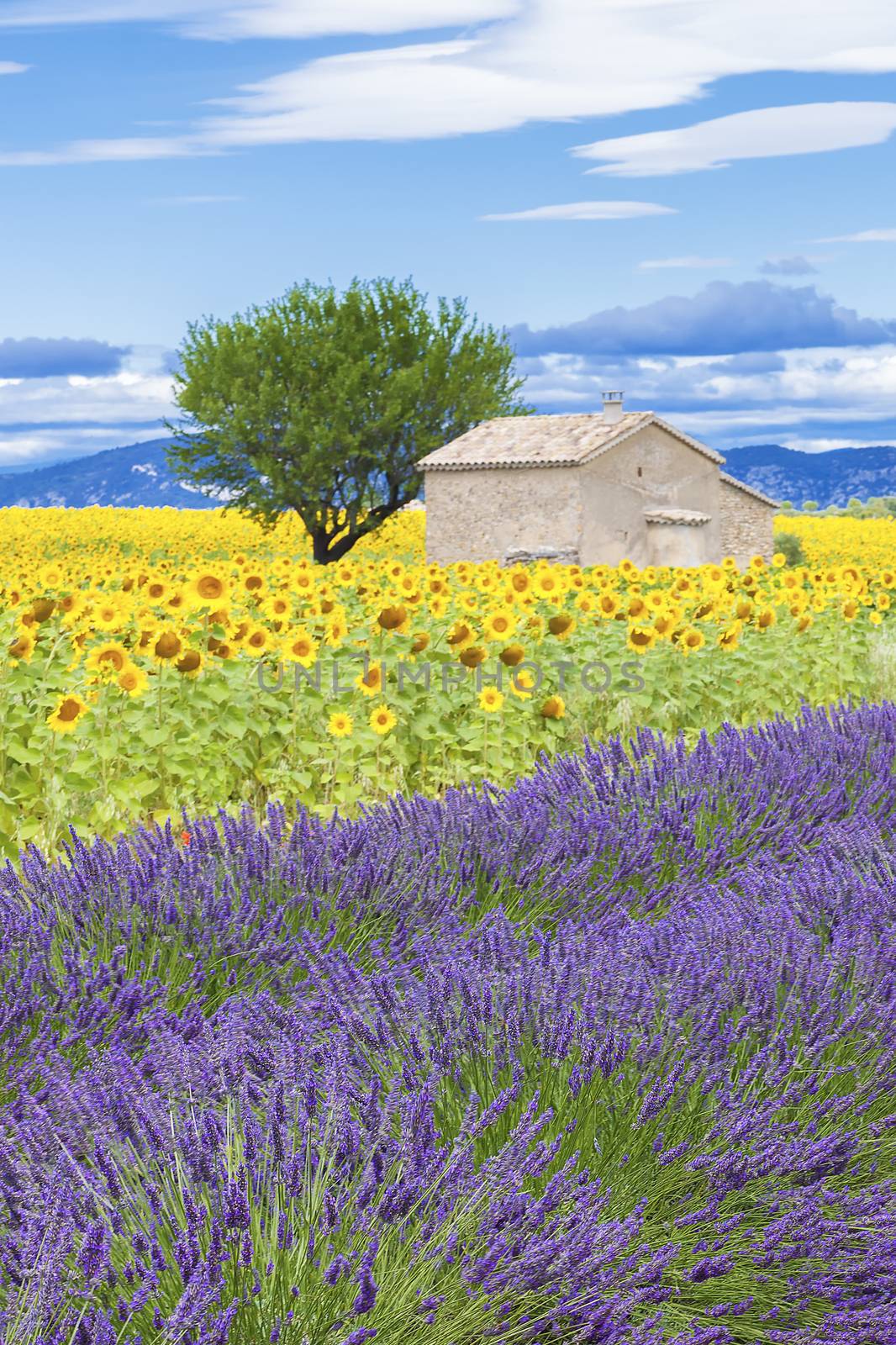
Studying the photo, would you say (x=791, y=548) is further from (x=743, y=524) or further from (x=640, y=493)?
(x=640, y=493)

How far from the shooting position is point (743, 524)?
100 ft

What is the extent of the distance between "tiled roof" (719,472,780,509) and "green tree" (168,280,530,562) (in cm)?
563

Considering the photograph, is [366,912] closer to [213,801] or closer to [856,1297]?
[856,1297]

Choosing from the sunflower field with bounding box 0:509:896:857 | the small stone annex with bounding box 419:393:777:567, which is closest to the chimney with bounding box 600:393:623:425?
the small stone annex with bounding box 419:393:777:567

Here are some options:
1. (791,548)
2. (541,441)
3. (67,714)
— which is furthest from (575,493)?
(67,714)

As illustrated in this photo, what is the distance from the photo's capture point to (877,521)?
42.6 m

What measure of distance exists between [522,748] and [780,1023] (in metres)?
4.40

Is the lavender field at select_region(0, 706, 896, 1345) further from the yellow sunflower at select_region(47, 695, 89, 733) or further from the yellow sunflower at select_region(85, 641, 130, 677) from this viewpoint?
the yellow sunflower at select_region(85, 641, 130, 677)

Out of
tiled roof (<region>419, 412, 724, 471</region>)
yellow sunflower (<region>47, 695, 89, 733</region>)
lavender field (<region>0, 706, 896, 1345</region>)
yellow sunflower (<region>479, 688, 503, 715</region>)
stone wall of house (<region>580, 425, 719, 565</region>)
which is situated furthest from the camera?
stone wall of house (<region>580, 425, 719, 565</region>)

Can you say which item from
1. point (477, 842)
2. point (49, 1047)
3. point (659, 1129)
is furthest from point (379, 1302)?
point (477, 842)

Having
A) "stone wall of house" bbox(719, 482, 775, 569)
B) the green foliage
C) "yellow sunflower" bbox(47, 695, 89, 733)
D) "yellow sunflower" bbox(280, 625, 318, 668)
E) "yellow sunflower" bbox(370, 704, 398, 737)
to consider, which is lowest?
the green foliage

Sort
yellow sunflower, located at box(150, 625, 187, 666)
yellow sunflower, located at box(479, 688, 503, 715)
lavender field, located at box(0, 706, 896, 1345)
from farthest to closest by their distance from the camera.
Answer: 1. yellow sunflower, located at box(479, 688, 503, 715)
2. yellow sunflower, located at box(150, 625, 187, 666)
3. lavender field, located at box(0, 706, 896, 1345)

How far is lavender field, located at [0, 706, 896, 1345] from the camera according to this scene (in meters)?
2.20

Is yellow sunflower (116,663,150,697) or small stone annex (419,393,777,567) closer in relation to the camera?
yellow sunflower (116,663,150,697)
